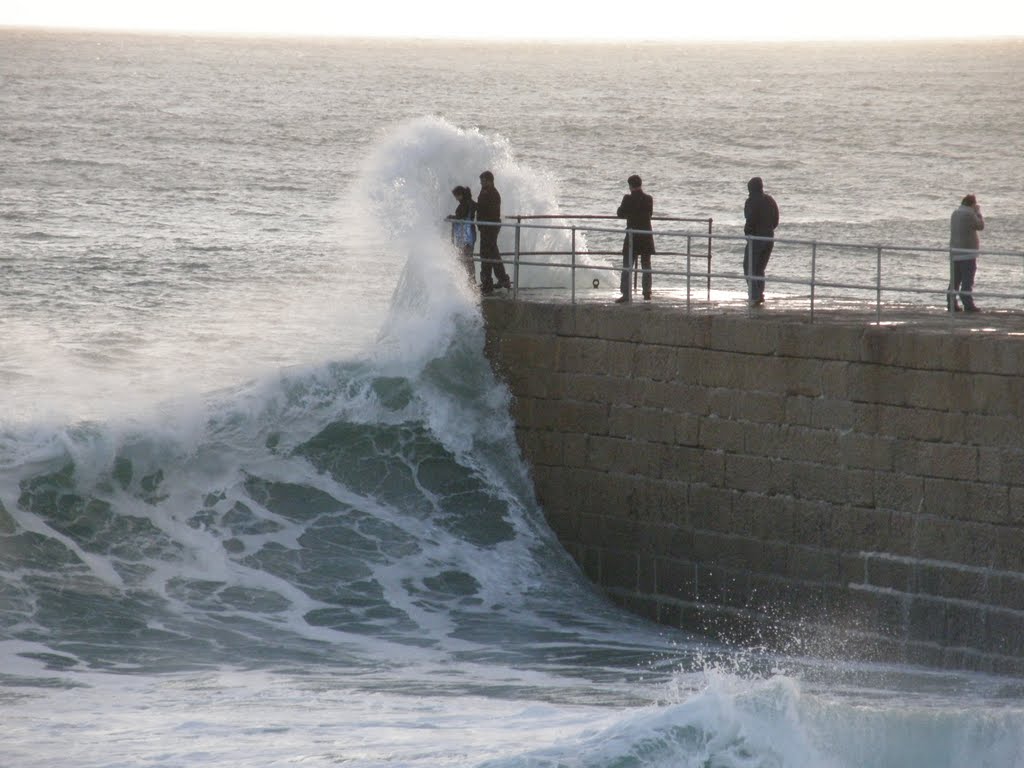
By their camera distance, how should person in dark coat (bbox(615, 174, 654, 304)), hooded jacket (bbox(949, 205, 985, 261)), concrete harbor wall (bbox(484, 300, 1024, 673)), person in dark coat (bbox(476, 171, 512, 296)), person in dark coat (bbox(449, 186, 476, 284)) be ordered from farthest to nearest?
person in dark coat (bbox(449, 186, 476, 284))
person in dark coat (bbox(476, 171, 512, 296))
person in dark coat (bbox(615, 174, 654, 304))
hooded jacket (bbox(949, 205, 985, 261))
concrete harbor wall (bbox(484, 300, 1024, 673))

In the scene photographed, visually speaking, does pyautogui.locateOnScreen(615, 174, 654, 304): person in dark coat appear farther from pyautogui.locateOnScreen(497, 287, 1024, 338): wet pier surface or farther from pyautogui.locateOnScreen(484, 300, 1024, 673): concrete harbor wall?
pyautogui.locateOnScreen(484, 300, 1024, 673): concrete harbor wall

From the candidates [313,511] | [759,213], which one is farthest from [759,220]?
[313,511]

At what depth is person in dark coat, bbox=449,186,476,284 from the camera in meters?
14.9

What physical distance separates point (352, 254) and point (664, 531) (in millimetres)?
21281

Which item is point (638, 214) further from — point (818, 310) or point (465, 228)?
point (818, 310)

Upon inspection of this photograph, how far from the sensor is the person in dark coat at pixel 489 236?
48.6 feet

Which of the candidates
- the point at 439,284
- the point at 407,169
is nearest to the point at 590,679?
the point at 439,284

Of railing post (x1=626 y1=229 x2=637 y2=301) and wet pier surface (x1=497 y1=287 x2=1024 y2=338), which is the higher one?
railing post (x1=626 y1=229 x2=637 y2=301)

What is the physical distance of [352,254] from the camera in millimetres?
33719

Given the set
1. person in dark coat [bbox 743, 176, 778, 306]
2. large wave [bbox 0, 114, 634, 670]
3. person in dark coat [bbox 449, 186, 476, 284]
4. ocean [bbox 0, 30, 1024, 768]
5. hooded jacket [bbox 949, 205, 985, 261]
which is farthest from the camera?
person in dark coat [bbox 449, 186, 476, 284]

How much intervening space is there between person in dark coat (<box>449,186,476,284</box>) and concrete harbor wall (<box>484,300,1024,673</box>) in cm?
76

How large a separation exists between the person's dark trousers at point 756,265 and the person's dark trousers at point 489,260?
85.4 inches

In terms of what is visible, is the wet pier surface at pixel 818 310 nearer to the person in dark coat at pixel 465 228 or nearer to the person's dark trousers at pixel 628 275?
the person's dark trousers at pixel 628 275

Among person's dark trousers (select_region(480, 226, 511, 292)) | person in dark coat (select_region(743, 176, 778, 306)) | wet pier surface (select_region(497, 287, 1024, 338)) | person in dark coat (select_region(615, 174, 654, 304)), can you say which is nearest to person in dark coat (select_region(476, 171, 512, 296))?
person's dark trousers (select_region(480, 226, 511, 292))
